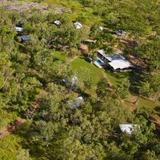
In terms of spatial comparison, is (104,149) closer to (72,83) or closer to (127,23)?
(72,83)

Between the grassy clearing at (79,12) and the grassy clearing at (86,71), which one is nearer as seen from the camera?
the grassy clearing at (86,71)

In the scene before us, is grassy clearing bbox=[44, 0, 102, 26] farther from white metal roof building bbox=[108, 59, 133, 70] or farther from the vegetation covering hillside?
white metal roof building bbox=[108, 59, 133, 70]

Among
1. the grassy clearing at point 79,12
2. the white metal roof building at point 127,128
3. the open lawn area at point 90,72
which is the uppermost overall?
A: the white metal roof building at point 127,128

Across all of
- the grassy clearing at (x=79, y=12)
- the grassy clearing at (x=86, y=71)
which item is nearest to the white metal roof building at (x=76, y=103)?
the grassy clearing at (x=86, y=71)

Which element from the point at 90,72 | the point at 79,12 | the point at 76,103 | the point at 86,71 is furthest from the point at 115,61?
the point at 79,12

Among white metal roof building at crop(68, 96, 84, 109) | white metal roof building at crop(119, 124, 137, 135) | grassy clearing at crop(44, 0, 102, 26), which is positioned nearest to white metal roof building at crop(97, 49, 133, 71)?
white metal roof building at crop(68, 96, 84, 109)

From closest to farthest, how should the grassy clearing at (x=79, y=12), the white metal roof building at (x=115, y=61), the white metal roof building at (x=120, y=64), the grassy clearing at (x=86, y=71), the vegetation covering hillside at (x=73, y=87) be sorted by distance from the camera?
the vegetation covering hillside at (x=73, y=87)
the grassy clearing at (x=86, y=71)
the white metal roof building at (x=120, y=64)
the white metal roof building at (x=115, y=61)
the grassy clearing at (x=79, y=12)

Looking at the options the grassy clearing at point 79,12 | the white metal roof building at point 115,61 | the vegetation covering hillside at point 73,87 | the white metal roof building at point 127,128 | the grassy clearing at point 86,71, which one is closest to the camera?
the vegetation covering hillside at point 73,87

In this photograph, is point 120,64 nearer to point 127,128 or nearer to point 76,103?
point 76,103

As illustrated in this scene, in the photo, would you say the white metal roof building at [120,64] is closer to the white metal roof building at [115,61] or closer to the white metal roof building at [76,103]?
the white metal roof building at [115,61]
